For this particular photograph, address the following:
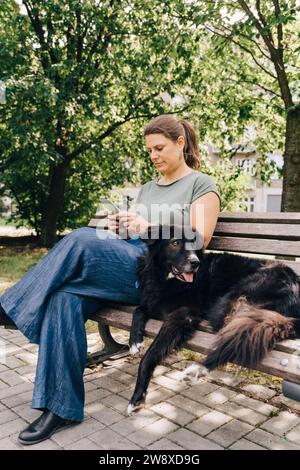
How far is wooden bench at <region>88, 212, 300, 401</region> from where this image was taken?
1.75 meters

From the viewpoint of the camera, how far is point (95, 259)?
2400 mm

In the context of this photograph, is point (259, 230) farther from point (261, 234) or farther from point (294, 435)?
point (294, 435)

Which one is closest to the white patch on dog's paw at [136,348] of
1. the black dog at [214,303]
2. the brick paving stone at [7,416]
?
the black dog at [214,303]

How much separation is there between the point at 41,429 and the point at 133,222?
1225mm

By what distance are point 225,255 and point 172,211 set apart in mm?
427

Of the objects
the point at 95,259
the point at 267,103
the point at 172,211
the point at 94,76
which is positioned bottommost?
the point at 95,259

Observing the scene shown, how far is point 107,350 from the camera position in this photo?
3285 millimetres

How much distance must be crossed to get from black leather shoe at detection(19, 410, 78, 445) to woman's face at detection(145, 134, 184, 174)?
1578mm

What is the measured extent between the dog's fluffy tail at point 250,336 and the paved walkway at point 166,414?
1.56ft

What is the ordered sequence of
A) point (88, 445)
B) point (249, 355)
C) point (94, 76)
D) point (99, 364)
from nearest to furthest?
point (249, 355) → point (88, 445) → point (99, 364) → point (94, 76)

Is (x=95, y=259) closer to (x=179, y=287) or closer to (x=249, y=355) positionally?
(x=179, y=287)

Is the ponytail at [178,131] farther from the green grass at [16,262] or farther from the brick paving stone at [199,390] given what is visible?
the green grass at [16,262]

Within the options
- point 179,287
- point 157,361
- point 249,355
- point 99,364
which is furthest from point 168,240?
point 99,364

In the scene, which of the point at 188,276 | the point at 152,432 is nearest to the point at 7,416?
the point at 152,432
